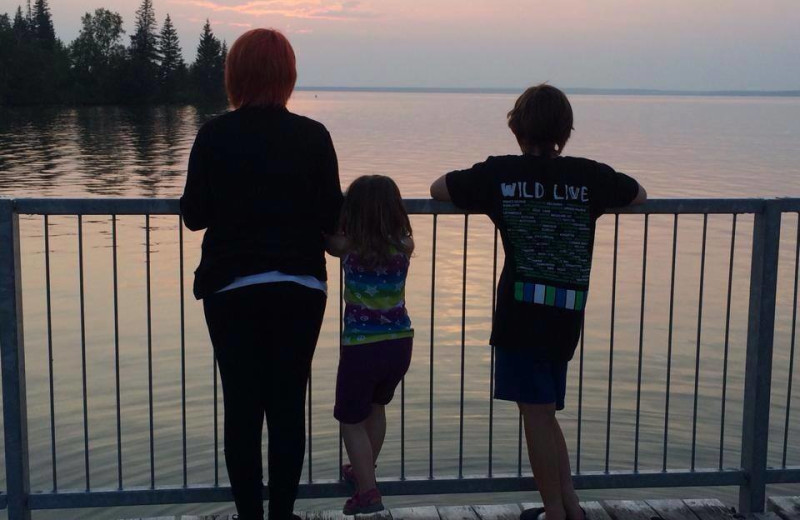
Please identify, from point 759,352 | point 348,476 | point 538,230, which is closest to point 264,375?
point 348,476

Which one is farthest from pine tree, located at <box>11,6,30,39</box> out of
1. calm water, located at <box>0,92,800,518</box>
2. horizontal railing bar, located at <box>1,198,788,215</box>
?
horizontal railing bar, located at <box>1,198,788,215</box>

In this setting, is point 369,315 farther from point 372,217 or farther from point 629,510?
point 629,510

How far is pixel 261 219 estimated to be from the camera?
3592 millimetres

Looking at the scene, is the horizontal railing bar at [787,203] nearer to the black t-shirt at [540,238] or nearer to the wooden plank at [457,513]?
the black t-shirt at [540,238]

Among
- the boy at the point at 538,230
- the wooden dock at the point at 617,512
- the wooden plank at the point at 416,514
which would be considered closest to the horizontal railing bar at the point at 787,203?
the boy at the point at 538,230

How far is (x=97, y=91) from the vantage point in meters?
127

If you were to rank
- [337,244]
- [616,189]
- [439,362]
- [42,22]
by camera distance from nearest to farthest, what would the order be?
1. [337,244]
2. [616,189]
3. [439,362]
4. [42,22]

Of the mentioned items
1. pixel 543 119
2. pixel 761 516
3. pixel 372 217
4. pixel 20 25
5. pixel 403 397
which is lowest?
pixel 761 516

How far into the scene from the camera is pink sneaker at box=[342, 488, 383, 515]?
412 centimetres

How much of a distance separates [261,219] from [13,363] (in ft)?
4.26

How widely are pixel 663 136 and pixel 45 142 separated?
34.5 meters

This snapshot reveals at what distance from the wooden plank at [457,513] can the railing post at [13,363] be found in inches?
68.7

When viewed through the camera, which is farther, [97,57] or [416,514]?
[97,57]

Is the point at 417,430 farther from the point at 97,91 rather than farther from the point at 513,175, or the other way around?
the point at 97,91
